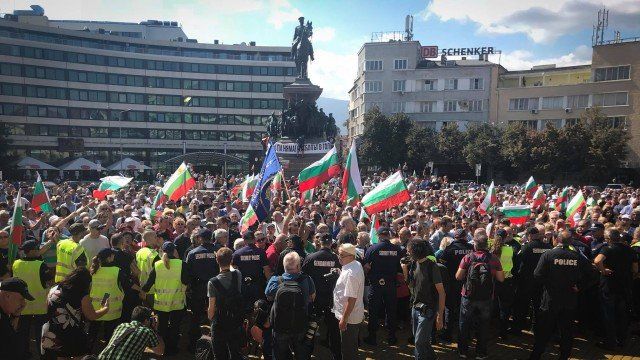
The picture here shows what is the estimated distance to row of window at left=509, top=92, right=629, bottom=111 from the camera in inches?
1960

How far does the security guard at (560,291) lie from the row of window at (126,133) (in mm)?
72424

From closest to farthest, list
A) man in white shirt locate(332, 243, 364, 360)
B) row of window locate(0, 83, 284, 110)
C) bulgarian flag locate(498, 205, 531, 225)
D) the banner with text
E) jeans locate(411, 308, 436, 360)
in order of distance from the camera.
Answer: man in white shirt locate(332, 243, 364, 360) < jeans locate(411, 308, 436, 360) < bulgarian flag locate(498, 205, 531, 225) < the banner with text < row of window locate(0, 83, 284, 110)

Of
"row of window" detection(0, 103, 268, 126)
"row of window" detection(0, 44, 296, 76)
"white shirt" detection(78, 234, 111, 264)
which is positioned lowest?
"white shirt" detection(78, 234, 111, 264)

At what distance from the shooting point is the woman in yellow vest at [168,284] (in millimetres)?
6883

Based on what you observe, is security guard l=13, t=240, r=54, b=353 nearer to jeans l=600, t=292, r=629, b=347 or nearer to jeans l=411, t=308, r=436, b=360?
jeans l=411, t=308, r=436, b=360

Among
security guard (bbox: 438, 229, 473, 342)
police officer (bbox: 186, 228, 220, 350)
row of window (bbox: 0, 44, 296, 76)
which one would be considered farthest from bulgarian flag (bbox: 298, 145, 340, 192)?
row of window (bbox: 0, 44, 296, 76)

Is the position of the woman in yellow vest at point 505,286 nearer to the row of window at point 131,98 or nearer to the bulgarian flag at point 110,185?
the bulgarian flag at point 110,185

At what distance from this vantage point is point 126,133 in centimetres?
7269

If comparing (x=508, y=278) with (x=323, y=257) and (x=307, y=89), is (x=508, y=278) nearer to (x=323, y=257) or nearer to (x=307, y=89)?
(x=323, y=257)

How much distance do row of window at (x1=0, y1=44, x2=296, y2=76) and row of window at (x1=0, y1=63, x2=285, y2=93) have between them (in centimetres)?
165

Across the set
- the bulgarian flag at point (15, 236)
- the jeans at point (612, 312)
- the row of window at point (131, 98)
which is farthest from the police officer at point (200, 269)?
the row of window at point (131, 98)

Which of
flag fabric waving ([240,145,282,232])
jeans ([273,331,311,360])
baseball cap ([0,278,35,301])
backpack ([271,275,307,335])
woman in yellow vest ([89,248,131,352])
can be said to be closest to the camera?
baseball cap ([0,278,35,301])

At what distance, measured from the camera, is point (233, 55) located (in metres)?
78.1

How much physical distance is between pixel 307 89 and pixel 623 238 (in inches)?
805
